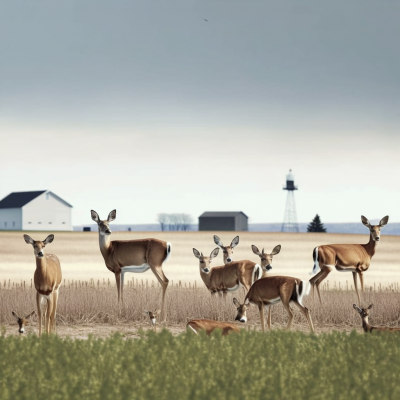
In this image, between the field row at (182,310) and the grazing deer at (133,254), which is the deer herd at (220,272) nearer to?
the grazing deer at (133,254)

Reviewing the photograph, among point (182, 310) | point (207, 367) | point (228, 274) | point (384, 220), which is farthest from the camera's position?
point (384, 220)

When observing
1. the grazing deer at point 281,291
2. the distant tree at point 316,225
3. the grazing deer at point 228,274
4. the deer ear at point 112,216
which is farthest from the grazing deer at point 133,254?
the distant tree at point 316,225

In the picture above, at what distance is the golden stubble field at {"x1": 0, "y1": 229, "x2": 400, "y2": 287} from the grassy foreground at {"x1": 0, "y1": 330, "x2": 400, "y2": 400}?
18427 millimetres

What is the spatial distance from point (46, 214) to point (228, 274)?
92.7 m

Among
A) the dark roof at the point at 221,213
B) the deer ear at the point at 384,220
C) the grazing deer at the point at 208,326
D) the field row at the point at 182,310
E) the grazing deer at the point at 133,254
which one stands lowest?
the field row at the point at 182,310

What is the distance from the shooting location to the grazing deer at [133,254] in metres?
18.9

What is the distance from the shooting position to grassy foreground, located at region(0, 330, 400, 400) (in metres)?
8.72

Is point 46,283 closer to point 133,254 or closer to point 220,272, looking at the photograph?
point 133,254

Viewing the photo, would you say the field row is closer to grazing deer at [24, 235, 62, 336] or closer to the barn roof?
grazing deer at [24, 235, 62, 336]

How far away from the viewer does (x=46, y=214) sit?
357 ft

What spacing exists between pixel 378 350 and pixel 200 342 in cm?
251

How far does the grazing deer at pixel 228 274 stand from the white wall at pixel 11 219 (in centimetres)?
9177

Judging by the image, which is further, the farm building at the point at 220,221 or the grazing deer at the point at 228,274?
the farm building at the point at 220,221

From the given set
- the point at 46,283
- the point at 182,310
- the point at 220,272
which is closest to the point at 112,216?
the point at 182,310
